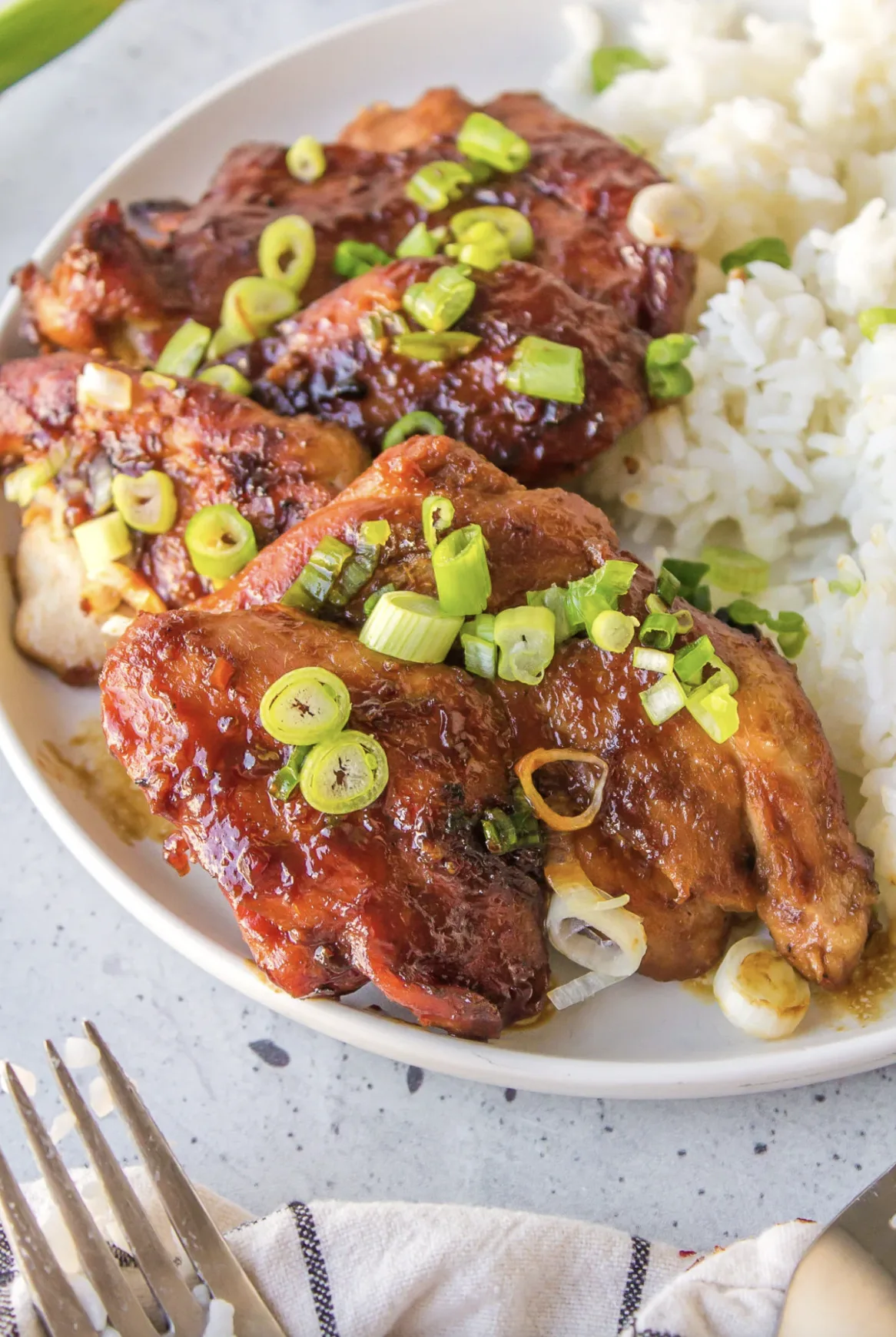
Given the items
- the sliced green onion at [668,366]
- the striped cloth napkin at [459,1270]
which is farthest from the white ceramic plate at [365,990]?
the sliced green onion at [668,366]

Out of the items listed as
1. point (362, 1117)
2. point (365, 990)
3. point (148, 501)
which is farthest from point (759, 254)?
point (362, 1117)

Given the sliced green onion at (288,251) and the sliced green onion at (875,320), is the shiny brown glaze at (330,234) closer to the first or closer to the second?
the sliced green onion at (288,251)

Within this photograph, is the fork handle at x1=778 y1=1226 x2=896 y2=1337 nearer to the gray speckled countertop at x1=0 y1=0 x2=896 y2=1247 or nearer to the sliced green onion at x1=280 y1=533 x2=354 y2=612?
the gray speckled countertop at x1=0 y1=0 x2=896 y2=1247

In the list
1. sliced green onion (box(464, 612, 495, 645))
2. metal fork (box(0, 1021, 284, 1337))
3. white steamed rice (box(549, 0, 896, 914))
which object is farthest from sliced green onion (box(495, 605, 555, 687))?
metal fork (box(0, 1021, 284, 1337))

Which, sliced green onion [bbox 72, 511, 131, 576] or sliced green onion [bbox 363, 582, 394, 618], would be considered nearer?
sliced green onion [bbox 363, 582, 394, 618]

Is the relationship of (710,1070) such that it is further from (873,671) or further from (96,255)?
(96,255)

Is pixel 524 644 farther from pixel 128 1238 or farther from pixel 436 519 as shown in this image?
pixel 128 1238
